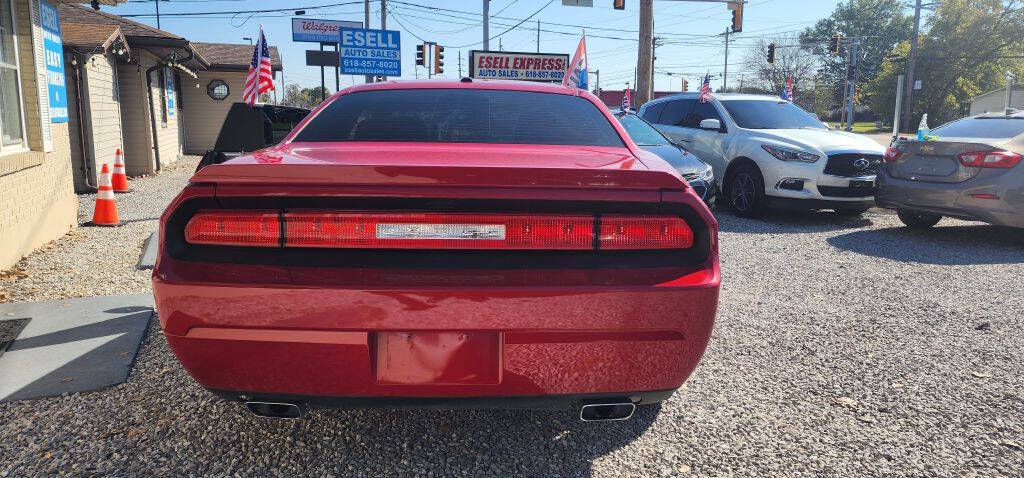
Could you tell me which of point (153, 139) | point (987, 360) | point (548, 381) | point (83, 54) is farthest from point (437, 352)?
point (153, 139)

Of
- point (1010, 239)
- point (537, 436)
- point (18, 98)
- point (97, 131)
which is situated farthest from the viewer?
point (97, 131)

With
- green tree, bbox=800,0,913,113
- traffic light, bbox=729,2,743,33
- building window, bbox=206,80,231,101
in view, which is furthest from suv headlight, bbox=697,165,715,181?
green tree, bbox=800,0,913,113

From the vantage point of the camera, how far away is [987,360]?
3893mm

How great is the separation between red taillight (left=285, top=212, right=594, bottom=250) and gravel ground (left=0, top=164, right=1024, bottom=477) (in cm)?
94

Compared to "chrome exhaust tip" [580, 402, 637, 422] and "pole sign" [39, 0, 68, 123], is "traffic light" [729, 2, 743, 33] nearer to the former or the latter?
"pole sign" [39, 0, 68, 123]

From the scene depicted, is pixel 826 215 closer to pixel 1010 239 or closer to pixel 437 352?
pixel 1010 239

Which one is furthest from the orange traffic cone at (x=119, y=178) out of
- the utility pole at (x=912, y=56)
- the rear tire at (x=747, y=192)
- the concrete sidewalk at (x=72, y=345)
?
the utility pole at (x=912, y=56)

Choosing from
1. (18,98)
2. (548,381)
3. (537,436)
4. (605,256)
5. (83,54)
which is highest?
(83,54)

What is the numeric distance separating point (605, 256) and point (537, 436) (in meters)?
1.03

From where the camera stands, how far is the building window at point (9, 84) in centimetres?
625

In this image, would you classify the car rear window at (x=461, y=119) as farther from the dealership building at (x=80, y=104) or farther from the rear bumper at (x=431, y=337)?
the dealership building at (x=80, y=104)

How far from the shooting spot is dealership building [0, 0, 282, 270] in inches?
250

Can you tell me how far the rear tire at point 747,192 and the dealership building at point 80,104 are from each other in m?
7.80

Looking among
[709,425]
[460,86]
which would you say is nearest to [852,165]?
[460,86]
